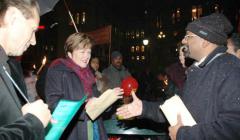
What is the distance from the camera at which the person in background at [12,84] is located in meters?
2.38

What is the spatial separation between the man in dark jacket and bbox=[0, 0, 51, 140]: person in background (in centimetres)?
184

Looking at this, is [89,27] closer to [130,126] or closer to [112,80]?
[112,80]

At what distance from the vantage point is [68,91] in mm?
4977

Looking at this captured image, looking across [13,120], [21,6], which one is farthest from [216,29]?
[13,120]

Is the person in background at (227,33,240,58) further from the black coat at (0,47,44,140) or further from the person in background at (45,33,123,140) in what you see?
the black coat at (0,47,44,140)

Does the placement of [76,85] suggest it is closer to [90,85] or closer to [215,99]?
[90,85]

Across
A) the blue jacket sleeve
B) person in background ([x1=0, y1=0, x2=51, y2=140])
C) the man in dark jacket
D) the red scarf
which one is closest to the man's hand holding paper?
the red scarf

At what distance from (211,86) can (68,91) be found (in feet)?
7.13

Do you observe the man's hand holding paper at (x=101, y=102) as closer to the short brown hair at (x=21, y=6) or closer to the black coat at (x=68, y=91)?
the black coat at (x=68, y=91)

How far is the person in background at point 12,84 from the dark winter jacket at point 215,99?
185 centimetres

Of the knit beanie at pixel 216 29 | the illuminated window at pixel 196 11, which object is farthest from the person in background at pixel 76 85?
the illuminated window at pixel 196 11

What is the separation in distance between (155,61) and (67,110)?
70.8 m

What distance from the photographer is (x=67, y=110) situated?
129 inches

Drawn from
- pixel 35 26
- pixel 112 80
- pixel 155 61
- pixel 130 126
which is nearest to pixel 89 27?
pixel 155 61
